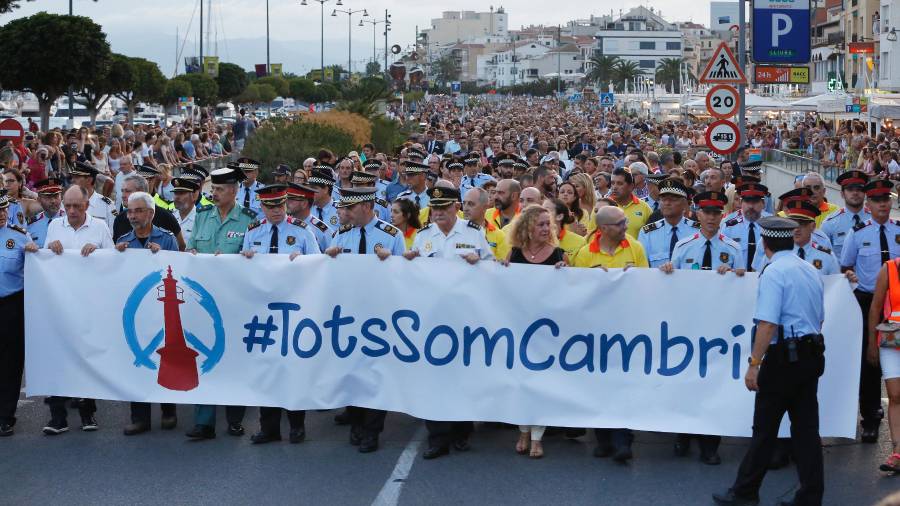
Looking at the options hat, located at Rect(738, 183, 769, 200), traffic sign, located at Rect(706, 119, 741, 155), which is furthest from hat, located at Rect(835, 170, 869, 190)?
traffic sign, located at Rect(706, 119, 741, 155)

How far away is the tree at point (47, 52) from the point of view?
36.7 meters

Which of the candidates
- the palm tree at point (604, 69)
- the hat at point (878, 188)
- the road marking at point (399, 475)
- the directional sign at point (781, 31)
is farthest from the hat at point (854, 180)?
the palm tree at point (604, 69)

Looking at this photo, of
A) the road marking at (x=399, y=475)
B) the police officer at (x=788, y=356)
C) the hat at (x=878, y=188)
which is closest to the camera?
the police officer at (x=788, y=356)

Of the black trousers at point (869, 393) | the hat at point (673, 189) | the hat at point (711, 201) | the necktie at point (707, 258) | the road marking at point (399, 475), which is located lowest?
the road marking at point (399, 475)

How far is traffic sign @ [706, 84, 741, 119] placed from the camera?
1683 cm

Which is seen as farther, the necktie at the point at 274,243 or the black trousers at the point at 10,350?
the necktie at the point at 274,243

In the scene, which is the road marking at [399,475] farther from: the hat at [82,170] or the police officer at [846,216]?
the hat at [82,170]

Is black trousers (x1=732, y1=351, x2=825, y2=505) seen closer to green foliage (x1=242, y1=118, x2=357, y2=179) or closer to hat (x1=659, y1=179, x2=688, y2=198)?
hat (x1=659, y1=179, x2=688, y2=198)

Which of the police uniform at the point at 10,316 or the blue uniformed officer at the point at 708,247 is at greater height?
the blue uniformed officer at the point at 708,247

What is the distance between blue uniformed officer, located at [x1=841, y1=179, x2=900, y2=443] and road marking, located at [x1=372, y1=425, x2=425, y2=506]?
332 cm

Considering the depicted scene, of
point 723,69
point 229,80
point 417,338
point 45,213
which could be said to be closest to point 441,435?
point 417,338

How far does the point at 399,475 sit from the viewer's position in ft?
26.7

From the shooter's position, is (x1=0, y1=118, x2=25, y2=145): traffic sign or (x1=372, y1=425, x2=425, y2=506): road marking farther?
(x1=0, y1=118, x2=25, y2=145): traffic sign

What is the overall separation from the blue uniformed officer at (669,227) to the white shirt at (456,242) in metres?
1.50
